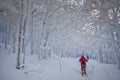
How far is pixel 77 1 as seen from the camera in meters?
10.5

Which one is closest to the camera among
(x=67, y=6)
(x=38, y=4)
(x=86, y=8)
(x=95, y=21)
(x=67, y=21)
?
(x=86, y=8)

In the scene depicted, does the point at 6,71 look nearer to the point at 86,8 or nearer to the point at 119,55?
the point at 86,8

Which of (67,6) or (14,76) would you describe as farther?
(67,6)

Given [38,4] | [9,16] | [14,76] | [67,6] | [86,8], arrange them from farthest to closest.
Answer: [9,16] < [38,4] < [67,6] < [86,8] < [14,76]

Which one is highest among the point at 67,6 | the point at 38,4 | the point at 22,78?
the point at 38,4

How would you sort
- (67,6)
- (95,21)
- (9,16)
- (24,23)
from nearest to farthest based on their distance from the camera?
(24,23), (67,6), (95,21), (9,16)

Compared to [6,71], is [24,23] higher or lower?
higher

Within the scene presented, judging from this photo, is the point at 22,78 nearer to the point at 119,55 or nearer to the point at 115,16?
the point at 115,16

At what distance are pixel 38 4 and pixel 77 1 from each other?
5878mm

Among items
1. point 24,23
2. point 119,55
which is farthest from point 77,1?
point 119,55

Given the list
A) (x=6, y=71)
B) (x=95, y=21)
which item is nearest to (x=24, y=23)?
(x=6, y=71)

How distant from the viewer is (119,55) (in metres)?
16.1

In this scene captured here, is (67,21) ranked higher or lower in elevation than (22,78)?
higher

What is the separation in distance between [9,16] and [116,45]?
16.9 metres
